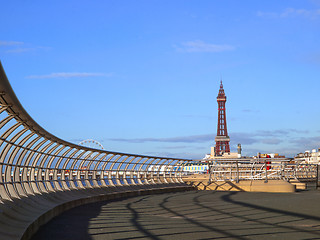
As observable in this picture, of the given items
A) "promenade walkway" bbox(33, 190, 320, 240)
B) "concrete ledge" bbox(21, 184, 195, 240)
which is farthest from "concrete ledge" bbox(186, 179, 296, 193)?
"promenade walkway" bbox(33, 190, 320, 240)

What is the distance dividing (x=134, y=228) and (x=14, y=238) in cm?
326

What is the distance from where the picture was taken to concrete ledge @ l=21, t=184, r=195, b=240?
10193 millimetres

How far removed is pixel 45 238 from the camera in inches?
385

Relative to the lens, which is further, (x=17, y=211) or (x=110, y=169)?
(x=110, y=169)

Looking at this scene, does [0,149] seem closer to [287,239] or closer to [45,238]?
[45,238]

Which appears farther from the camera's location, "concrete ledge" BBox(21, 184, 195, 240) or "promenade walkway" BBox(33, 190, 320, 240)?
"concrete ledge" BBox(21, 184, 195, 240)

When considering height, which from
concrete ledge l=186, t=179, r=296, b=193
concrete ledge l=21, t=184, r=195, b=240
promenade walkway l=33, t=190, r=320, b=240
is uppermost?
concrete ledge l=186, t=179, r=296, b=193

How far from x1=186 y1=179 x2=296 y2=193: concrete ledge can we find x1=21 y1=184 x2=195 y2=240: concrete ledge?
74cm

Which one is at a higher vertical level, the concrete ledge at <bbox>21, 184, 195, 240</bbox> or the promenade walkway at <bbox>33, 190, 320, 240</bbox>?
the concrete ledge at <bbox>21, 184, 195, 240</bbox>

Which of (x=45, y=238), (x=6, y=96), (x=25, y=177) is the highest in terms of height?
(x=6, y=96)

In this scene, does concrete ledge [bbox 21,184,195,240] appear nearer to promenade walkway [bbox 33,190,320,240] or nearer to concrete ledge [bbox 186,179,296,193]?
promenade walkway [bbox 33,190,320,240]

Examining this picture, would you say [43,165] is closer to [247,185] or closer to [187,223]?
[187,223]

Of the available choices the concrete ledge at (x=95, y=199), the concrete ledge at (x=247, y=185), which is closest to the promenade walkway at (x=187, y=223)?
the concrete ledge at (x=95, y=199)

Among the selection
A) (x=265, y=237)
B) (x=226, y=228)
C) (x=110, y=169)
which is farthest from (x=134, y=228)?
(x=110, y=169)
